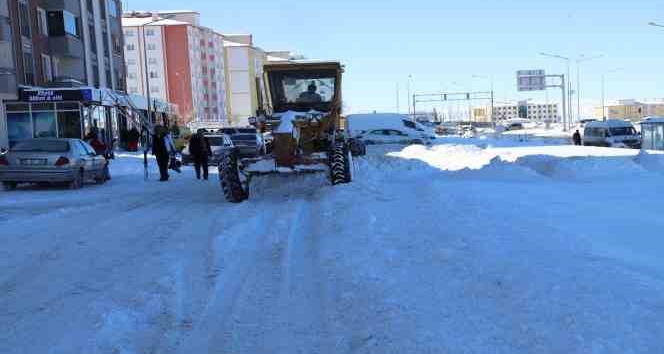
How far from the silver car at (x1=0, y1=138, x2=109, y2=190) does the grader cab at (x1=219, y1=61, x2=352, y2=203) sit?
5304 millimetres

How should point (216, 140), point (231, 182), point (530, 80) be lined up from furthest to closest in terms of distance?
point (530, 80) < point (216, 140) < point (231, 182)

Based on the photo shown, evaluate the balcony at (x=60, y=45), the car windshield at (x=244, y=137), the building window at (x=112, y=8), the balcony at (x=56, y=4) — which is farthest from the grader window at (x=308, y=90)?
the building window at (x=112, y=8)

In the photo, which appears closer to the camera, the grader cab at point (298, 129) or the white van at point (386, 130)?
the grader cab at point (298, 129)

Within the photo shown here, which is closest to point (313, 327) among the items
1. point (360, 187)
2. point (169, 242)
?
point (169, 242)

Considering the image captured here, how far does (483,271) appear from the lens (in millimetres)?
6078

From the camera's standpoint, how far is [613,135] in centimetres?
3956

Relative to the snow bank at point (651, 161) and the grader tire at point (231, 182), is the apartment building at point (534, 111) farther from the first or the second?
the grader tire at point (231, 182)

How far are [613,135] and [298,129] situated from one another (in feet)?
101

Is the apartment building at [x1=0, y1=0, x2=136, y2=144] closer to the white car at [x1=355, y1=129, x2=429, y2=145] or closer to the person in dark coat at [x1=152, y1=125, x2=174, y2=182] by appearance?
the white car at [x1=355, y1=129, x2=429, y2=145]

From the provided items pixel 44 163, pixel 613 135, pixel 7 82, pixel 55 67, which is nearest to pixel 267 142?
pixel 44 163

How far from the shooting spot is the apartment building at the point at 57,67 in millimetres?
35531

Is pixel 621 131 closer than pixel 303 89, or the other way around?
pixel 303 89

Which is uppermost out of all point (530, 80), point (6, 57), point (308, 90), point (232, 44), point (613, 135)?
point (232, 44)

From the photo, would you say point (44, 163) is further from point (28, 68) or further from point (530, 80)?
point (530, 80)
